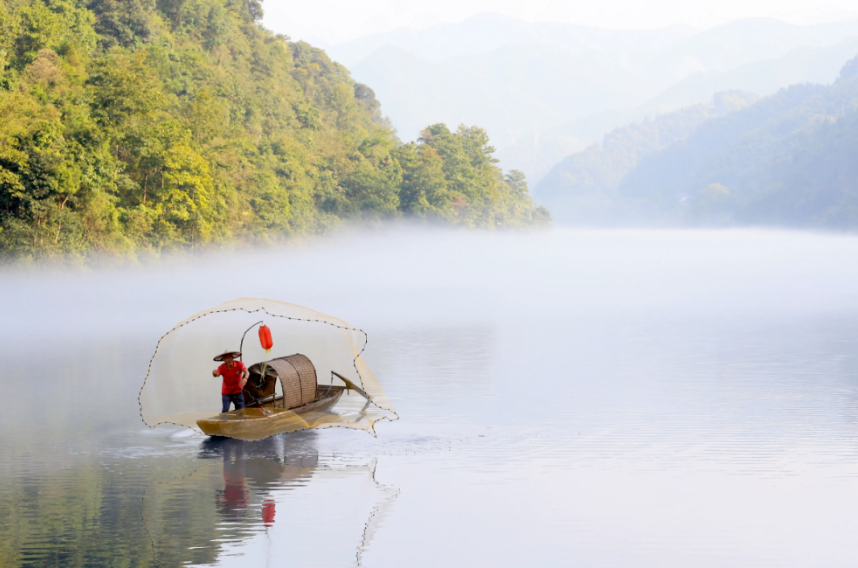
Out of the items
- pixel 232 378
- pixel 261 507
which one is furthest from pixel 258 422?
pixel 261 507

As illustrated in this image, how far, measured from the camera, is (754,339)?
30297 mm

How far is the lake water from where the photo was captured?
10.6 metres

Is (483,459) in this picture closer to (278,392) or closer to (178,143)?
(278,392)

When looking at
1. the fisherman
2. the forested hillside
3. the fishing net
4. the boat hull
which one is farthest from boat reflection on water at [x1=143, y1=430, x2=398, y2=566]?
the forested hillside

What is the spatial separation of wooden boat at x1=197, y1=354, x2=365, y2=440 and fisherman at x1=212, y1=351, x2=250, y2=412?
246 millimetres

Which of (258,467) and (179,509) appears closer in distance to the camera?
(179,509)

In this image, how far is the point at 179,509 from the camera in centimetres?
1173

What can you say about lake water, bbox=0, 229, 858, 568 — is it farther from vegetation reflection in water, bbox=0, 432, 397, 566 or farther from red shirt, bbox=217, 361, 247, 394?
red shirt, bbox=217, 361, 247, 394

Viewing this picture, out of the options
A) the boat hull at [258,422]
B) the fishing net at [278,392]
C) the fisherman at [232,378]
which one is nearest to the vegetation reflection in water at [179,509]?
the boat hull at [258,422]

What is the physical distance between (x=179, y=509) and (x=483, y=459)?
15.6ft

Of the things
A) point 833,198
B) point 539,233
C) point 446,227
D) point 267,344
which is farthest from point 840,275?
point 833,198

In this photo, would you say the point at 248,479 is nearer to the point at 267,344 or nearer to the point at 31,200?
the point at 267,344

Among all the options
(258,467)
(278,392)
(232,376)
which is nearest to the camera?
(258,467)

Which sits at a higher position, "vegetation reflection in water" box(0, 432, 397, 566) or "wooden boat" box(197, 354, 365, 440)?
"wooden boat" box(197, 354, 365, 440)
